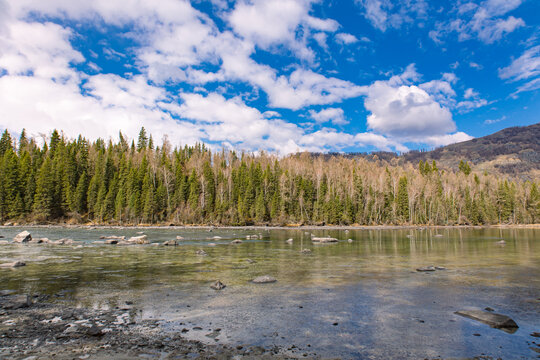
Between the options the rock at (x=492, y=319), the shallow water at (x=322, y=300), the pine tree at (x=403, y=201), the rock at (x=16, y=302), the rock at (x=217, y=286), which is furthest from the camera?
the pine tree at (x=403, y=201)

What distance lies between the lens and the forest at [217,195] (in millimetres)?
89875

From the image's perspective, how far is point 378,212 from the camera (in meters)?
105

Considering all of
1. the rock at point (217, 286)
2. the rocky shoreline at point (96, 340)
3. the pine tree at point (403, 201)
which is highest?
the pine tree at point (403, 201)

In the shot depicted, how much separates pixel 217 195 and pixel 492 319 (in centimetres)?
9838

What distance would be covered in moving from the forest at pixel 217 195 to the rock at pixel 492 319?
88.5 m

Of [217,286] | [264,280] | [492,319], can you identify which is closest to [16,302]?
[217,286]

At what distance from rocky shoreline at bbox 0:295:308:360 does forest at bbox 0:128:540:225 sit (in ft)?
283

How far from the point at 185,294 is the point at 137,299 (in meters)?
1.82

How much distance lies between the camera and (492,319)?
9164mm

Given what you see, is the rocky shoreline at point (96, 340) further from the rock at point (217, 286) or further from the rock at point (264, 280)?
the rock at point (264, 280)

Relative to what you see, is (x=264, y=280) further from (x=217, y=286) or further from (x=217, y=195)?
(x=217, y=195)

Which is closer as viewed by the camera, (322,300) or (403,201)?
(322,300)

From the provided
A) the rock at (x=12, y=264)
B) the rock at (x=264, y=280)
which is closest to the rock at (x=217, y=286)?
the rock at (x=264, y=280)

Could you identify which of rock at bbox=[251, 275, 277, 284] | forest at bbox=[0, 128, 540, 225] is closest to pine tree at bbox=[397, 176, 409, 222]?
forest at bbox=[0, 128, 540, 225]
